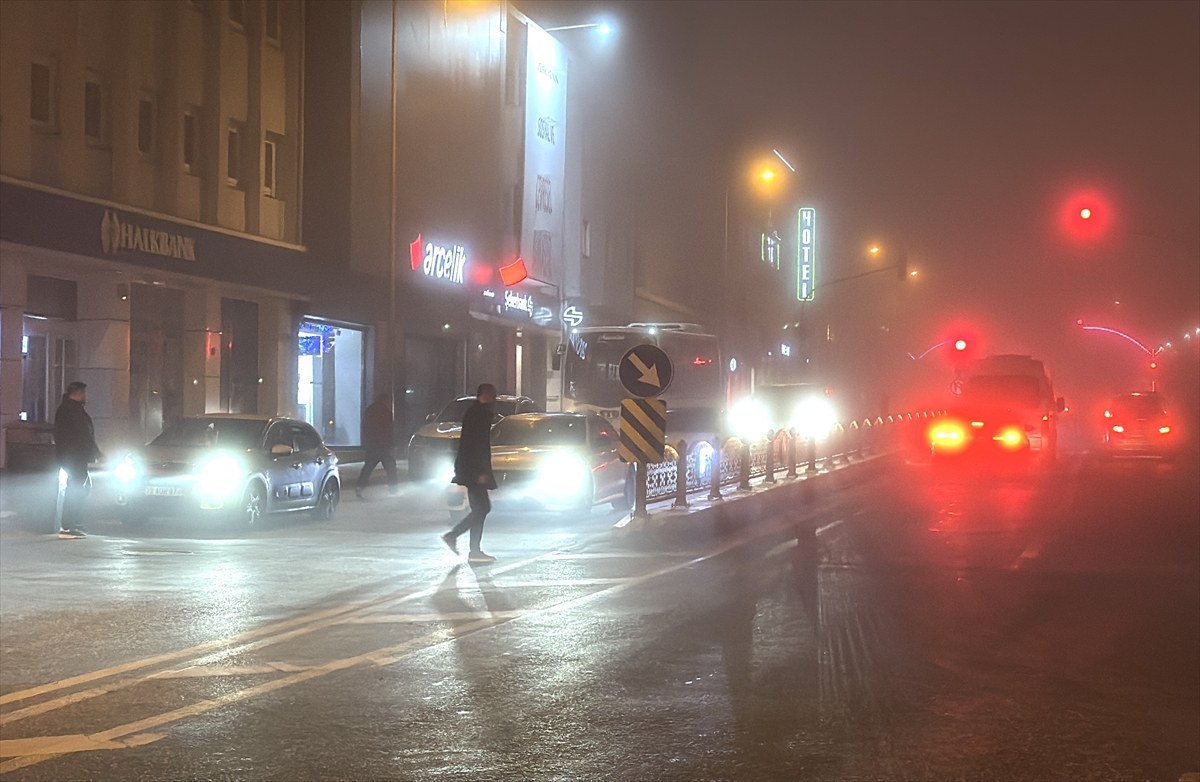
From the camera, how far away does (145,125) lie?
26.2 metres

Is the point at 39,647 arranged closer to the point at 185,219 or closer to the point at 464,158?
the point at 185,219

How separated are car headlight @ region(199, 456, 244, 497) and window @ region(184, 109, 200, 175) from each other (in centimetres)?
1223

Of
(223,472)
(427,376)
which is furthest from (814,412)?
(223,472)

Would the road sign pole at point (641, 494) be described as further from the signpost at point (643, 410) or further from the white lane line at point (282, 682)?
the white lane line at point (282, 682)

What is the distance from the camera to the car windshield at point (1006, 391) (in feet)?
104

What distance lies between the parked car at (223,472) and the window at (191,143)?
417 inches

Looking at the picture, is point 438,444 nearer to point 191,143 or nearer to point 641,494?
point 191,143

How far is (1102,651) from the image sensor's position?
30.0 feet

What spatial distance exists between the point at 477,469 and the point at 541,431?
17.5 feet

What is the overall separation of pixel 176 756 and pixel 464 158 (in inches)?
Result: 1325

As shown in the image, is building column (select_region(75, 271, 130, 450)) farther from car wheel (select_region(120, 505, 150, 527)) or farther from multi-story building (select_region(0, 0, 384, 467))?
car wheel (select_region(120, 505, 150, 527))

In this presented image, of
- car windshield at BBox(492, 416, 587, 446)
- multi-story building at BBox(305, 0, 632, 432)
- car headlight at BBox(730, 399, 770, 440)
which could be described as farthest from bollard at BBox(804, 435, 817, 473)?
car windshield at BBox(492, 416, 587, 446)

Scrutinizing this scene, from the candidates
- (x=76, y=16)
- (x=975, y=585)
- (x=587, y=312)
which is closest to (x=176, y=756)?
(x=975, y=585)

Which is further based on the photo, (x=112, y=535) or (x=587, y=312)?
(x=587, y=312)
